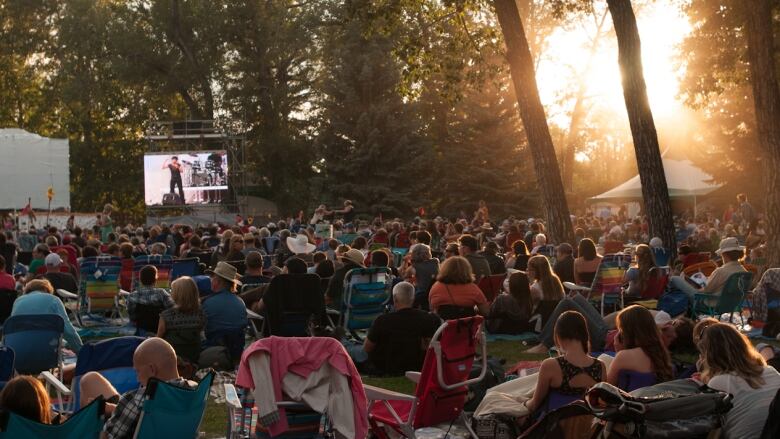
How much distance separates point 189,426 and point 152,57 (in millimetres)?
44399

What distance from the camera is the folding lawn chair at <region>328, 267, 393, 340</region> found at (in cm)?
1195

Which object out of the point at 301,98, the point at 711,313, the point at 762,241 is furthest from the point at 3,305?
the point at 301,98

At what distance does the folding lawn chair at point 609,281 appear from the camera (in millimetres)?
13336

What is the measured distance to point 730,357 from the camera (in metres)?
5.55

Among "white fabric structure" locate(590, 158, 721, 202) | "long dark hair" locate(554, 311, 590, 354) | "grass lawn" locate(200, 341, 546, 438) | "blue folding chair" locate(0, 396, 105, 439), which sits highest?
"white fabric structure" locate(590, 158, 721, 202)

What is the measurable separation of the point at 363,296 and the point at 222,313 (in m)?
2.19

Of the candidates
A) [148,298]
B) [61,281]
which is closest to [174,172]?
[61,281]

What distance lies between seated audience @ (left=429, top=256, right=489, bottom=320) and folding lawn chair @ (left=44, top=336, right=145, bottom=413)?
179 inches

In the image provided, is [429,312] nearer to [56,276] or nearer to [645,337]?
[645,337]

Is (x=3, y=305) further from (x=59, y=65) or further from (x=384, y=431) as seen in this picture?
(x=59, y=65)

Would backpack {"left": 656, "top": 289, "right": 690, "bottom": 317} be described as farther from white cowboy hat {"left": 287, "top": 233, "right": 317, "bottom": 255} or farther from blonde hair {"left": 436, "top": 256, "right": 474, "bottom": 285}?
white cowboy hat {"left": 287, "top": 233, "right": 317, "bottom": 255}

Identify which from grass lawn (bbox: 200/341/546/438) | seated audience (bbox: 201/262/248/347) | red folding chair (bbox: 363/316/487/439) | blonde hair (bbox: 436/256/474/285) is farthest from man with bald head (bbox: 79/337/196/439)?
blonde hair (bbox: 436/256/474/285)

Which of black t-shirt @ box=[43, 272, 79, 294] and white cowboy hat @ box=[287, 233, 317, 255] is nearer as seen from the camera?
black t-shirt @ box=[43, 272, 79, 294]

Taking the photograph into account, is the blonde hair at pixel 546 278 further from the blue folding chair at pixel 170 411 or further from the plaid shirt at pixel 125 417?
the plaid shirt at pixel 125 417
